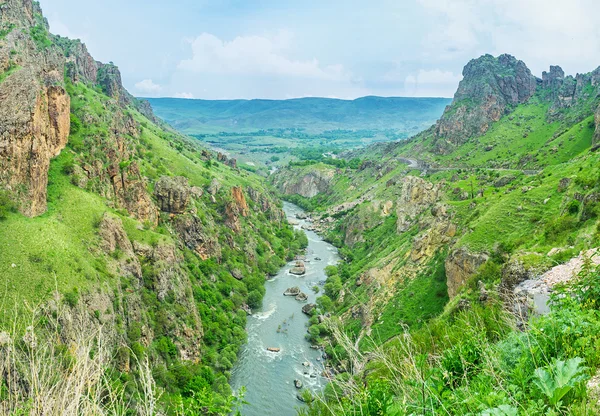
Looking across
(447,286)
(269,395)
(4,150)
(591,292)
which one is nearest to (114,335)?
(269,395)

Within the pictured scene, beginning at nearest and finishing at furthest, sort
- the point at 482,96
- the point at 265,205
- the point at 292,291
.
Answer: the point at 292,291 < the point at 265,205 < the point at 482,96

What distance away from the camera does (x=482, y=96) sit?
17088 cm

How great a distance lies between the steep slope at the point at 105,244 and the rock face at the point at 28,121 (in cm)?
18

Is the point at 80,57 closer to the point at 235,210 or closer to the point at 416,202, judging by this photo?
the point at 235,210

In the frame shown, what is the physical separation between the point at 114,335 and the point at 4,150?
2926cm

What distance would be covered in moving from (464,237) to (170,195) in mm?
63111

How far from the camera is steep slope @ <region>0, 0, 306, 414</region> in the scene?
1975 inches

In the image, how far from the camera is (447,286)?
50562mm

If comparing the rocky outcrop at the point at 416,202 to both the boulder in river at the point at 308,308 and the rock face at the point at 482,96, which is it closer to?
the boulder in river at the point at 308,308

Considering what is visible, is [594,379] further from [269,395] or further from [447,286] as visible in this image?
[269,395]

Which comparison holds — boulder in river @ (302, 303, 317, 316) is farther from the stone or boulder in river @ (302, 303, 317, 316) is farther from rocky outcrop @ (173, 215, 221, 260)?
the stone

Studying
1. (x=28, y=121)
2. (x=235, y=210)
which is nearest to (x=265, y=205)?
(x=235, y=210)

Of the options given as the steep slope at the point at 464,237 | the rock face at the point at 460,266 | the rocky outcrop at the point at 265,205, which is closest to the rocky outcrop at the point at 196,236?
the steep slope at the point at 464,237

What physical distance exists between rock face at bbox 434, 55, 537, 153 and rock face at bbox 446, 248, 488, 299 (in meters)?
118
